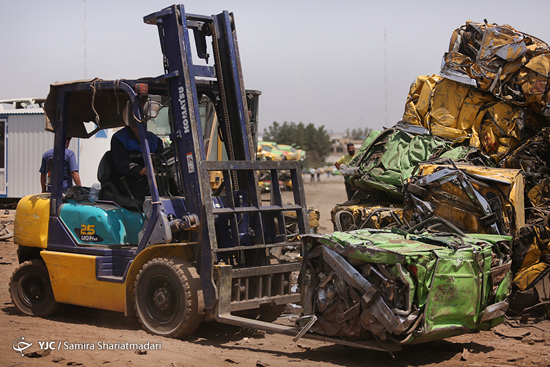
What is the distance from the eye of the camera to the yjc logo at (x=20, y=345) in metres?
5.19

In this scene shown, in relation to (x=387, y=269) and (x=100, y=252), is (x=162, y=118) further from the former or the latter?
(x=387, y=269)

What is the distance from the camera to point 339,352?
209 inches

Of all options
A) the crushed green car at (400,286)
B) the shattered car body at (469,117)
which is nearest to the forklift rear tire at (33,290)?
the crushed green car at (400,286)

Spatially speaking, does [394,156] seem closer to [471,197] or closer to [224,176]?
[471,197]

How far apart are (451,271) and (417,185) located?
10.5ft

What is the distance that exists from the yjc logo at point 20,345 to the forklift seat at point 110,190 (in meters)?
1.70

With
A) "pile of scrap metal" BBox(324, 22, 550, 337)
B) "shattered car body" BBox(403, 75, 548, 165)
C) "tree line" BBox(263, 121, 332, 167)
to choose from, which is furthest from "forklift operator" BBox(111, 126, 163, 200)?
"tree line" BBox(263, 121, 332, 167)

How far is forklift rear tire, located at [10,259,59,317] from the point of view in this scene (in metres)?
6.83

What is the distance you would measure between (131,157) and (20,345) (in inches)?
85.3

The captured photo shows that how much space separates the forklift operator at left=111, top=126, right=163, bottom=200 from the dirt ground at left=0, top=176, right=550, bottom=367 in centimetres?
153

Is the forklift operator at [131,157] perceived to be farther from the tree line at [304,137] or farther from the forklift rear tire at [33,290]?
the tree line at [304,137]

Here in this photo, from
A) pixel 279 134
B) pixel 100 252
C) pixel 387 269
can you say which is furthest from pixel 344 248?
pixel 279 134

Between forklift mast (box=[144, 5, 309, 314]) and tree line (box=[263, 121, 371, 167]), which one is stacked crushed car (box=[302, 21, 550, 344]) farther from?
tree line (box=[263, 121, 371, 167])

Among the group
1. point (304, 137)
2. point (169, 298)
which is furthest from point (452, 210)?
point (304, 137)
